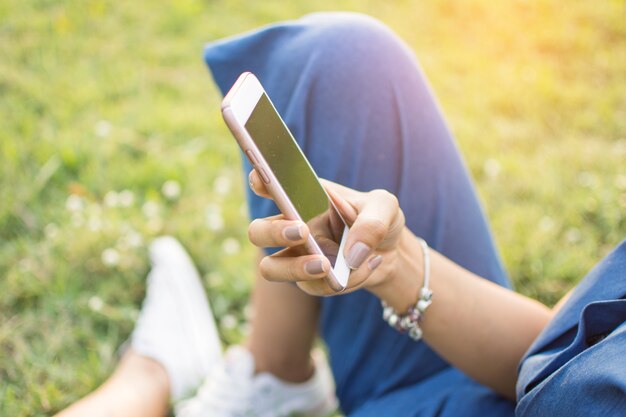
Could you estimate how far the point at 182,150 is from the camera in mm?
A: 2264

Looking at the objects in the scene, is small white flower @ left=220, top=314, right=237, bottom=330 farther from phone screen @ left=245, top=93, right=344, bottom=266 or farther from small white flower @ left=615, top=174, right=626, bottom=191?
small white flower @ left=615, top=174, right=626, bottom=191

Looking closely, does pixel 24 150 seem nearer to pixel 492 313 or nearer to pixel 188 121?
pixel 188 121

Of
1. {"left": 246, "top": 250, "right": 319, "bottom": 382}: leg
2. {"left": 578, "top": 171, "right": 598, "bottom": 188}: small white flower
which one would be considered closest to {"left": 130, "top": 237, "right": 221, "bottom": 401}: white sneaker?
{"left": 246, "top": 250, "right": 319, "bottom": 382}: leg

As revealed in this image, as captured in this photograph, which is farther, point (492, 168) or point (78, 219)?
point (492, 168)

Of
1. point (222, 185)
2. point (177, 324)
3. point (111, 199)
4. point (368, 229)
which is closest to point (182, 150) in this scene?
point (222, 185)

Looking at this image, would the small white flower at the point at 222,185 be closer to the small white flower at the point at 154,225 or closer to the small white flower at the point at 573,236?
the small white flower at the point at 154,225

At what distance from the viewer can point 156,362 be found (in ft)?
4.99

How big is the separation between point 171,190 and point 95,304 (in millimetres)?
495

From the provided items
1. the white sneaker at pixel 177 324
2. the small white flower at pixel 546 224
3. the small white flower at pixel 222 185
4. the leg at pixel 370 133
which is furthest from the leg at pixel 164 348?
the small white flower at pixel 546 224

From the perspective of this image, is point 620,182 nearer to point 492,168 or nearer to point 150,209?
point 492,168

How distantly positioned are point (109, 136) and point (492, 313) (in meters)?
1.57

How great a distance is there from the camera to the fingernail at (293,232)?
0.76 m

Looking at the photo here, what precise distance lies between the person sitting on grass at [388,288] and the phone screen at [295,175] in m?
0.03

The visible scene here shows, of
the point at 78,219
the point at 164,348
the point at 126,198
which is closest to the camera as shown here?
the point at 164,348
